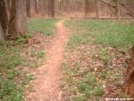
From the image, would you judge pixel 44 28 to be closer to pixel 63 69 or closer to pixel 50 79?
pixel 63 69

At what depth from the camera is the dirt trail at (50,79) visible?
6497 millimetres

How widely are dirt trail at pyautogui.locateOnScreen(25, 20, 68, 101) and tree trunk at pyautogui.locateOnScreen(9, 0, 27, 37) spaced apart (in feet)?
7.69

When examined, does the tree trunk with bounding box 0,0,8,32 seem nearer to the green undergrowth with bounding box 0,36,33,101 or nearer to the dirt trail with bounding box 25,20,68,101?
the green undergrowth with bounding box 0,36,33,101

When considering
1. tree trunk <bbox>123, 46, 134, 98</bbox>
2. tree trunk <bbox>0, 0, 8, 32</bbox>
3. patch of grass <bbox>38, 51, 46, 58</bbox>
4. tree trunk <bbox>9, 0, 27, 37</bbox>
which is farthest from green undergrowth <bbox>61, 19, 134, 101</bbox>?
tree trunk <bbox>0, 0, 8, 32</bbox>

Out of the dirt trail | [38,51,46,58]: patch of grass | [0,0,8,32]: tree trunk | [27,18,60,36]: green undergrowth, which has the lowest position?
the dirt trail

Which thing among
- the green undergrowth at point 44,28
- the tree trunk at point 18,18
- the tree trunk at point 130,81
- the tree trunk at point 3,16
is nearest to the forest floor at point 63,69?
the tree trunk at point 130,81

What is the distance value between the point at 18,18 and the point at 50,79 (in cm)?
552

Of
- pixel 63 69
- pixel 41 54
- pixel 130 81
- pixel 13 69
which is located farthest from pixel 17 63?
pixel 130 81

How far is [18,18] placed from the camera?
458 inches

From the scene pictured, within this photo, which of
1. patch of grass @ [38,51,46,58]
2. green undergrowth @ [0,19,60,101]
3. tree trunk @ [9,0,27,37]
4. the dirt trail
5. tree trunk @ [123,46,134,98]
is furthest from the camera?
tree trunk @ [9,0,27,37]

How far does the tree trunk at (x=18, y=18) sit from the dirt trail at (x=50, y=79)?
2343 mm

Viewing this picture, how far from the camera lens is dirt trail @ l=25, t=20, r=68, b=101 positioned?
6.50m

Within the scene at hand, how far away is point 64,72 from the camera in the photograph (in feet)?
25.4

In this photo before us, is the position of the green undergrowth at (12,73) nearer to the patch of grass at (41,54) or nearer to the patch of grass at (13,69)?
the patch of grass at (13,69)
